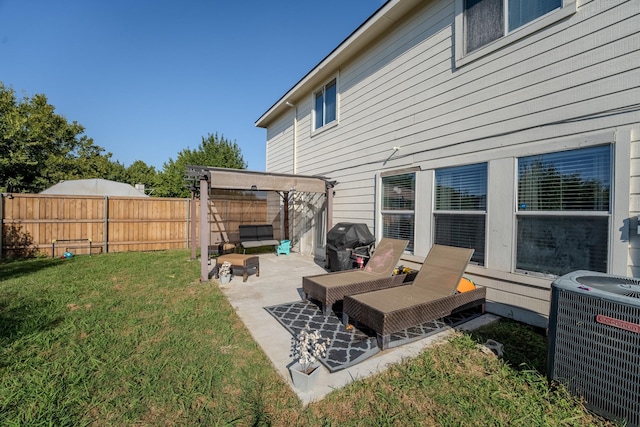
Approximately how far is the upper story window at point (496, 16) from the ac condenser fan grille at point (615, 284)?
3.40 metres

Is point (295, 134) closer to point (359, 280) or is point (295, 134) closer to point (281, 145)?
Answer: point (281, 145)

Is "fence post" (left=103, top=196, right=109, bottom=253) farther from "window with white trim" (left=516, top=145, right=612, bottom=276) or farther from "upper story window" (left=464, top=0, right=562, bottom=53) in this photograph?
"window with white trim" (left=516, top=145, right=612, bottom=276)

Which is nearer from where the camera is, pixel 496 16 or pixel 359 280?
pixel 496 16

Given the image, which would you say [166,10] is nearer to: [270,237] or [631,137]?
[270,237]

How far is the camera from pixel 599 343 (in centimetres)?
190

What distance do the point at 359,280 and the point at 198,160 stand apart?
19.4 m

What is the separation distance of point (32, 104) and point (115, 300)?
89.7ft

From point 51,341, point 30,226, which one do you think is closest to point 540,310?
point 51,341

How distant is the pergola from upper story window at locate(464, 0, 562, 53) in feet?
14.3

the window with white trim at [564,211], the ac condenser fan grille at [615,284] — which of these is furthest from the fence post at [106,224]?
the ac condenser fan grille at [615,284]

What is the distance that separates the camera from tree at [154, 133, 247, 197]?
20.3 metres

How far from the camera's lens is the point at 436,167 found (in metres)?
4.88

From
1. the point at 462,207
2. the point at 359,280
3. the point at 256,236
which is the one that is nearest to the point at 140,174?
the point at 256,236

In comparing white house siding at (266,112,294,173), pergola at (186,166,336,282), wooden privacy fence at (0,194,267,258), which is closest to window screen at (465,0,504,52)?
pergola at (186,166,336,282)
